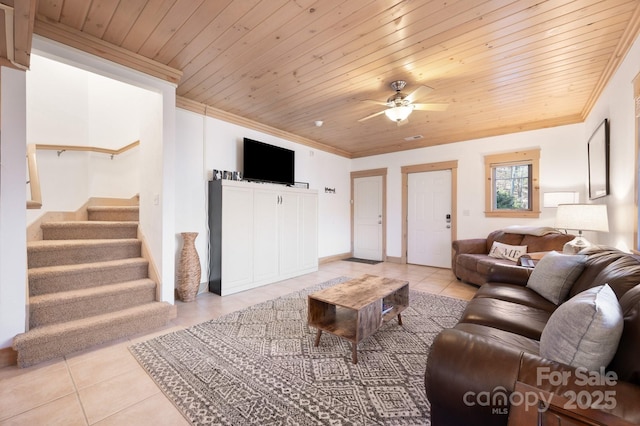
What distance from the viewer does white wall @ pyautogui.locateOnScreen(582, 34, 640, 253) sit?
2086 mm

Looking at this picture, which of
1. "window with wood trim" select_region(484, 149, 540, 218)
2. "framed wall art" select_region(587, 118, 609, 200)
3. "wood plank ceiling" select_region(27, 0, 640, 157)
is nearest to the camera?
"wood plank ceiling" select_region(27, 0, 640, 157)

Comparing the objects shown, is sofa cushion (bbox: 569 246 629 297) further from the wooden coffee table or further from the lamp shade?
the wooden coffee table

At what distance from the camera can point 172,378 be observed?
1757 mm

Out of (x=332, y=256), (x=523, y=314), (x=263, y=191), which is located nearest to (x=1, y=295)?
(x=263, y=191)

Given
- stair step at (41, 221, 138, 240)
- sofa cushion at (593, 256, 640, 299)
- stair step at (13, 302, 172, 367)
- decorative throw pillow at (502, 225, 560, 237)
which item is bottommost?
stair step at (13, 302, 172, 367)

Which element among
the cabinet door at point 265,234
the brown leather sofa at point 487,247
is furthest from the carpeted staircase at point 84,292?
the brown leather sofa at point 487,247

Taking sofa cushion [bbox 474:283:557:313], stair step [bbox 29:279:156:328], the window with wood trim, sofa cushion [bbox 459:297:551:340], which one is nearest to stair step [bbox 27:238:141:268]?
stair step [bbox 29:279:156:328]

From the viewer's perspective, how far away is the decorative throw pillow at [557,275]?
1900mm

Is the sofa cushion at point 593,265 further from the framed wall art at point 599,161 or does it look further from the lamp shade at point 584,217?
the framed wall art at point 599,161

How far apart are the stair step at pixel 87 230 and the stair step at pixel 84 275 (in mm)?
451

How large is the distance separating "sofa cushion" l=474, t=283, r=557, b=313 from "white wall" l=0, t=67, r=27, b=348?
3556mm

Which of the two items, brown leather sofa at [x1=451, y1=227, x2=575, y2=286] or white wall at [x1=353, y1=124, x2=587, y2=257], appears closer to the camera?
brown leather sofa at [x1=451, y1=227, x2=575, y2=286]

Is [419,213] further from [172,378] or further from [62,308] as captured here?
[62,308]

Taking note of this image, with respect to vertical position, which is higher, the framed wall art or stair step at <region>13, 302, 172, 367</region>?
the framed wall art
